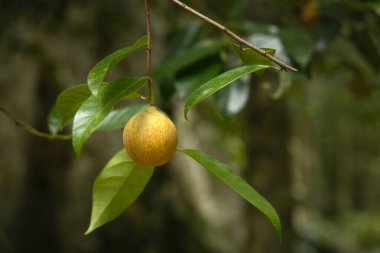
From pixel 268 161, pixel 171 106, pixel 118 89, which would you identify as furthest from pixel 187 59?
→ pixel 171 106

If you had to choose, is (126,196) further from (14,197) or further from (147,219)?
(147,219)

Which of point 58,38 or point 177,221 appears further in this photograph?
point 177,221

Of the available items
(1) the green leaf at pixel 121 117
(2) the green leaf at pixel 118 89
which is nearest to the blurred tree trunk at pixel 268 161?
(1) the green leaf at pixel 121 117

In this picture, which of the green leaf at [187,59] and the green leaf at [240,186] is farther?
the green leaf at [187,59]

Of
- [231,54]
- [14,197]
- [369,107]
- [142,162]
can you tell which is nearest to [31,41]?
[14,197]

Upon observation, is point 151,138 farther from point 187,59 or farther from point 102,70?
point 187,59

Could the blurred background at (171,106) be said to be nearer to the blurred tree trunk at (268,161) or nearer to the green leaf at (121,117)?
the blurred tree trunk at (268,161)
